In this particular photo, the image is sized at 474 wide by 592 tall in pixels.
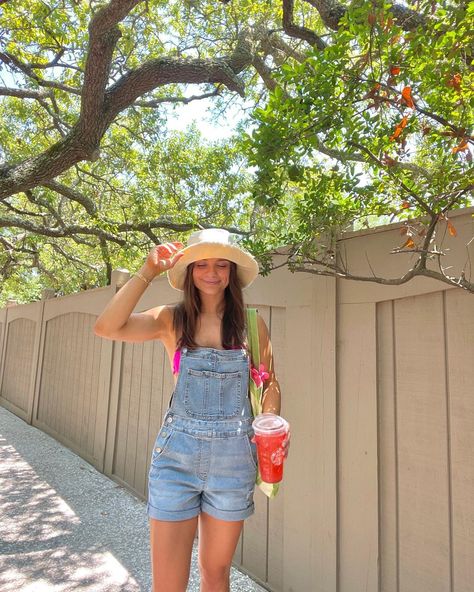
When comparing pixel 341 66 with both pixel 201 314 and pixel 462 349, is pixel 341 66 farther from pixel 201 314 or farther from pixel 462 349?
pixel 462 349

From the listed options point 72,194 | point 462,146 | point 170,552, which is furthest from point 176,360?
point 72,194

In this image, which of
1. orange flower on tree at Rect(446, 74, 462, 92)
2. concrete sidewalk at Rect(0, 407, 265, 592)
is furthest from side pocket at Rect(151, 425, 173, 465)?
concrete sidewalk at Rect(0, 407, 265, 592)

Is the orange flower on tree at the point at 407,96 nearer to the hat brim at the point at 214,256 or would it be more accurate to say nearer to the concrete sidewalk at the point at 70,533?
the hat brim at the point at 214,256

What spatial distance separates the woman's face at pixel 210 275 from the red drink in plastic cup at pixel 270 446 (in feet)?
1.94

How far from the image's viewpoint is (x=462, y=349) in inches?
78.8

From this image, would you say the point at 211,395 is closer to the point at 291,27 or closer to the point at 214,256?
the point at 214,256

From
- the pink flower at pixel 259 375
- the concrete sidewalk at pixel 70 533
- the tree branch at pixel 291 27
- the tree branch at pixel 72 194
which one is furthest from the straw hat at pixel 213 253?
the tree branch at pixel 72 194

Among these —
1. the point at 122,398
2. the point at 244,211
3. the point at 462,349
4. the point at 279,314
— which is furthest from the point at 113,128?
the point at 462,349

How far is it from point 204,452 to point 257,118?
4.27 feet

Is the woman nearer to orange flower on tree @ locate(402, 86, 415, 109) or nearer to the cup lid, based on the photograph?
the cup lid

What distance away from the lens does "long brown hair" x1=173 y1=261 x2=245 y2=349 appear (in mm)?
1847

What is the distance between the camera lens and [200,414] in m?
1.69

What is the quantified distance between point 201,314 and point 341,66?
1.10 meters

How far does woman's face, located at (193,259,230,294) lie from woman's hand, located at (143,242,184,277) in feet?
0.33
